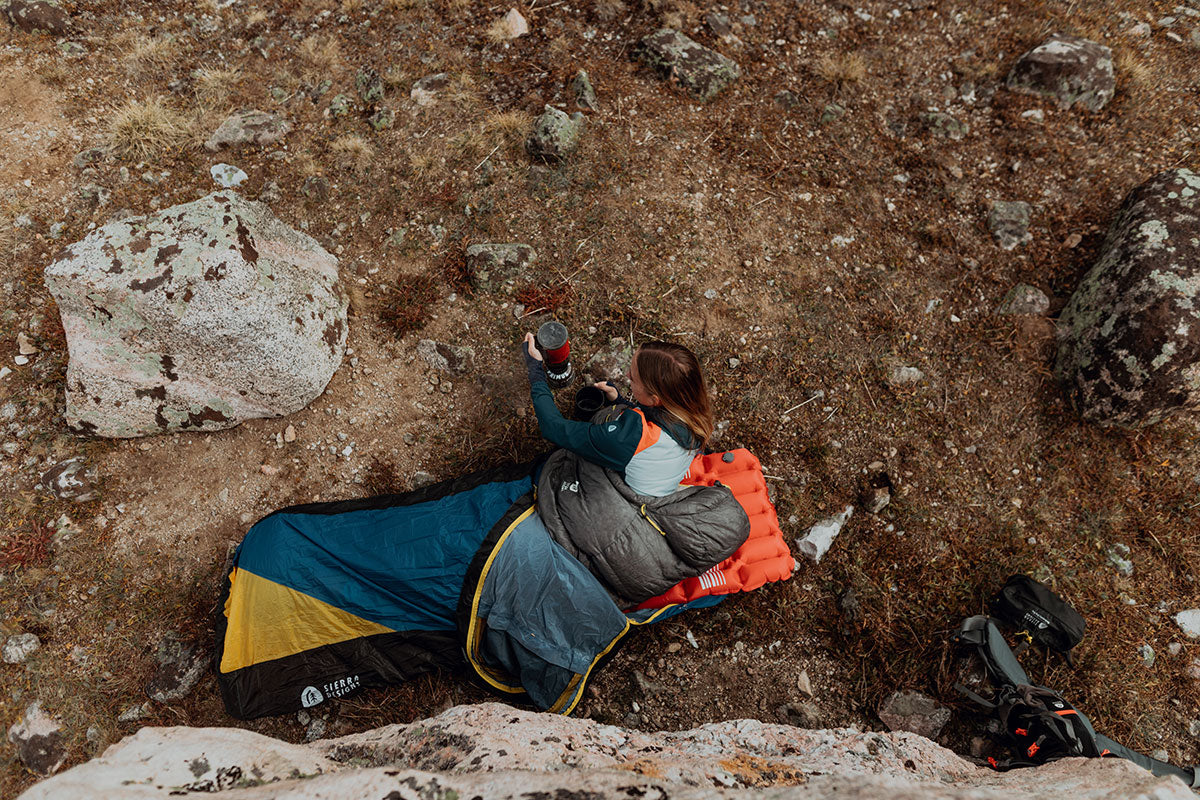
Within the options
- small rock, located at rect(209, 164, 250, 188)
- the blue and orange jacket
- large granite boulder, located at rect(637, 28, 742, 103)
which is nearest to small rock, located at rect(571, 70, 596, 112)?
large granite boulder, located at rect(637, 28, 742, 103)

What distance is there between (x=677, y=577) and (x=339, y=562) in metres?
2.39

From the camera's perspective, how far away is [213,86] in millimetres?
6156

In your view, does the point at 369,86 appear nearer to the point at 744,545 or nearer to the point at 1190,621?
Answer: the point at 744,545

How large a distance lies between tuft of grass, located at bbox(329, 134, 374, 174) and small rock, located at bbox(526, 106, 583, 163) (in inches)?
63.9

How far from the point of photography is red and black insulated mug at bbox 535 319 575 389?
442cm

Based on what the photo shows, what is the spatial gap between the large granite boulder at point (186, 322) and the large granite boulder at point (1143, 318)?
21.6 ft

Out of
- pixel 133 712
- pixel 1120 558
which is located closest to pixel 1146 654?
pixel 1120 558

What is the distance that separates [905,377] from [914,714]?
2.77m

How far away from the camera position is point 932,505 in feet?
16.4

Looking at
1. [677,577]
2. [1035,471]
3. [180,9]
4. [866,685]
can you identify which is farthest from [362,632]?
[180,9]

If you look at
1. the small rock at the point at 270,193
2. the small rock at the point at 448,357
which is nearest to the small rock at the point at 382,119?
the small rock at the point at 270,193

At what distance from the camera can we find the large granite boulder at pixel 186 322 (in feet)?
14.1

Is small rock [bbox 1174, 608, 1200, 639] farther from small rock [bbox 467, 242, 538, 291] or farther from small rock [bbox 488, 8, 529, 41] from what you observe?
small rock [bbox 488, 8, 529, 41]

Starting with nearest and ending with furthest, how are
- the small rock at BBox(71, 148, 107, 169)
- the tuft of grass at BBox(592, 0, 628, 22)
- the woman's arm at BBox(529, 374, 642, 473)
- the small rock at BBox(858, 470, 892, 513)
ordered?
1. the woman's arm at BBox(529, 374, 642, 473)
2. the small rock at BBox(858, 470, 892, 513)
3. the small rock at BBox(71, 148, 107, 169)
4. the tuft of grass at BBox(592, 0, 628, 22)
